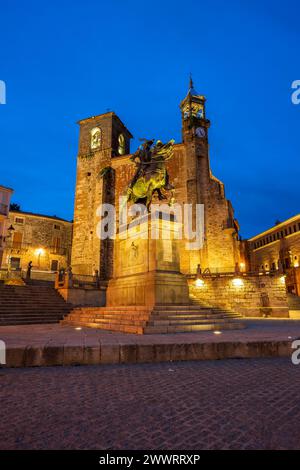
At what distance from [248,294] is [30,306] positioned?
54.8ft

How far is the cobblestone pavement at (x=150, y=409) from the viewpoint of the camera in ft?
7.36

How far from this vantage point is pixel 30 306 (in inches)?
590

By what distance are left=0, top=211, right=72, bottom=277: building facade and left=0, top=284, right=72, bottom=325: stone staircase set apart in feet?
54.1

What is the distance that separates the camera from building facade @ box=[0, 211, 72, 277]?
3312 cm

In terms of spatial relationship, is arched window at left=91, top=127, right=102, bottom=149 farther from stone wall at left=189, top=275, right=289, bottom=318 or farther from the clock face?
stone wall at left=189, top=275, right=289, bottom=318

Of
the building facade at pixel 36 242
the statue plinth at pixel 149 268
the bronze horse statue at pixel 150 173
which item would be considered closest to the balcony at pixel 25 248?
the building facade at pixel 36 242

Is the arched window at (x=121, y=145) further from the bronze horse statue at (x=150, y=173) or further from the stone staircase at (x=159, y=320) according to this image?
the stone staircase at (x=159, y=320)

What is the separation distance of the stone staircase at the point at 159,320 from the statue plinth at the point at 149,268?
1.97 feet

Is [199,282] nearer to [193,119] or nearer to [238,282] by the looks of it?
[238,282]

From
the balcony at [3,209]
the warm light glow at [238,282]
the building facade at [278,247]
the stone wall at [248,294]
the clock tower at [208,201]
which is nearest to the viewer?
the stone wall at [248,294]

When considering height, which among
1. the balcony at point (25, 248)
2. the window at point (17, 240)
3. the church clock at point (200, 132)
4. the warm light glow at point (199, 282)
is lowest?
the warm light glow at point (199, 282)

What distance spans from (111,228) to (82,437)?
31846 mm

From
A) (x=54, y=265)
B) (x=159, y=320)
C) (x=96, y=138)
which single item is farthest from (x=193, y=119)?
(x=159, y=320)
